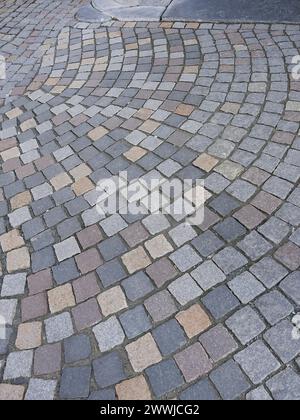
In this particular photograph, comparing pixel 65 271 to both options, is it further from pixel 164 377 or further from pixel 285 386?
pixel 285 386

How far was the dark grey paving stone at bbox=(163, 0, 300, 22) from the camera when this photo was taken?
4.98 meters

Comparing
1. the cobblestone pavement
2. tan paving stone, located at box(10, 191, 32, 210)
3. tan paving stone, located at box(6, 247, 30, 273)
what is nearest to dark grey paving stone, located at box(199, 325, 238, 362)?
the cobblestone pavement

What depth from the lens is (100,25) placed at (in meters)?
5.54

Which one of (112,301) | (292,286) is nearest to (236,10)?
(292,286)

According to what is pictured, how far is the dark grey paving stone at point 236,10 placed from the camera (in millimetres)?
4980

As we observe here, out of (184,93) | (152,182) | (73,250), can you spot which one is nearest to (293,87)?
(184,93)

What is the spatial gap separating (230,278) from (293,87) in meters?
2.32

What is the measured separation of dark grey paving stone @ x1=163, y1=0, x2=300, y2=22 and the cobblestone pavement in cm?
28

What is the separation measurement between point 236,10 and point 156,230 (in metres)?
3.83

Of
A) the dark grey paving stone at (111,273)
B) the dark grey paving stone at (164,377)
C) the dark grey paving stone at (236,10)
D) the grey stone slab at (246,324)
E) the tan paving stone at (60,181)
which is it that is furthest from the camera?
the dark grey paving stone at (236,10)

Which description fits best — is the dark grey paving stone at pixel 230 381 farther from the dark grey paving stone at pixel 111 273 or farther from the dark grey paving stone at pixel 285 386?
the dark grey paving stone at pixel 111 273

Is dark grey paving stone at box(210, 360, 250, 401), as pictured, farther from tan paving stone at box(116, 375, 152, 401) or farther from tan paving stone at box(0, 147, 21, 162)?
tan paving stone at box(0, 147, 21, 162)

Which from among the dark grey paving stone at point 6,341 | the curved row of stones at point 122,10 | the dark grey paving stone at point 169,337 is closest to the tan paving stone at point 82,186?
the dark grey paving stone at point 6,341

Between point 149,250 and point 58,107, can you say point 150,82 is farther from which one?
point 149,250
